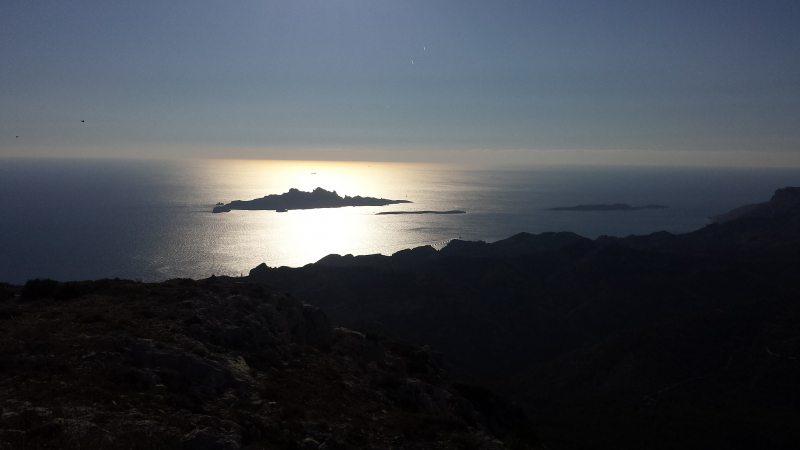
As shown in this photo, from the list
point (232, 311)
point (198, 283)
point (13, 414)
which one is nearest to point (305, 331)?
point (232, 311)

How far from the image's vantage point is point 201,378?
53.1 ft

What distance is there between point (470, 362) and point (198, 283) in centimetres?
4612

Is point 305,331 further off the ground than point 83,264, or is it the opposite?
point 305,331

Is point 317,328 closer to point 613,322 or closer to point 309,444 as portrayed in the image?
point 309,444

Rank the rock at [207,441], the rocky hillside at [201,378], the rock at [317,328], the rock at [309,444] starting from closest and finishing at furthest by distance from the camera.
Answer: the rock at [207,441] → the rocky hillside at [201,378] → the rock at [309,444] → the rock at [317,328]

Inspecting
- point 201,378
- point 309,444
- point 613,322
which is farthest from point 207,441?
point 613,322

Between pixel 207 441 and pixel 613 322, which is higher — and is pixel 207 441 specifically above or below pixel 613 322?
above

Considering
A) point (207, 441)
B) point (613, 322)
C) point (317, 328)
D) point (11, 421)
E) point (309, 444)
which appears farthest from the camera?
point (613, 322)

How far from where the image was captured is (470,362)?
208 ft

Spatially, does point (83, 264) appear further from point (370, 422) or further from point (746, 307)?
point (746, 307)

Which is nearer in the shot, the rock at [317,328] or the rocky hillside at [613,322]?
the rock at [317,328]

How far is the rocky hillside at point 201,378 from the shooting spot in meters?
12.5

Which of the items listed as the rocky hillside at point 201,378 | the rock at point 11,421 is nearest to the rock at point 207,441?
the rocky hillside at point 201,378

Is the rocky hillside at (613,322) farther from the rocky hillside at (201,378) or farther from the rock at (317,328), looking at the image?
the rocky hillside at (201,378)
